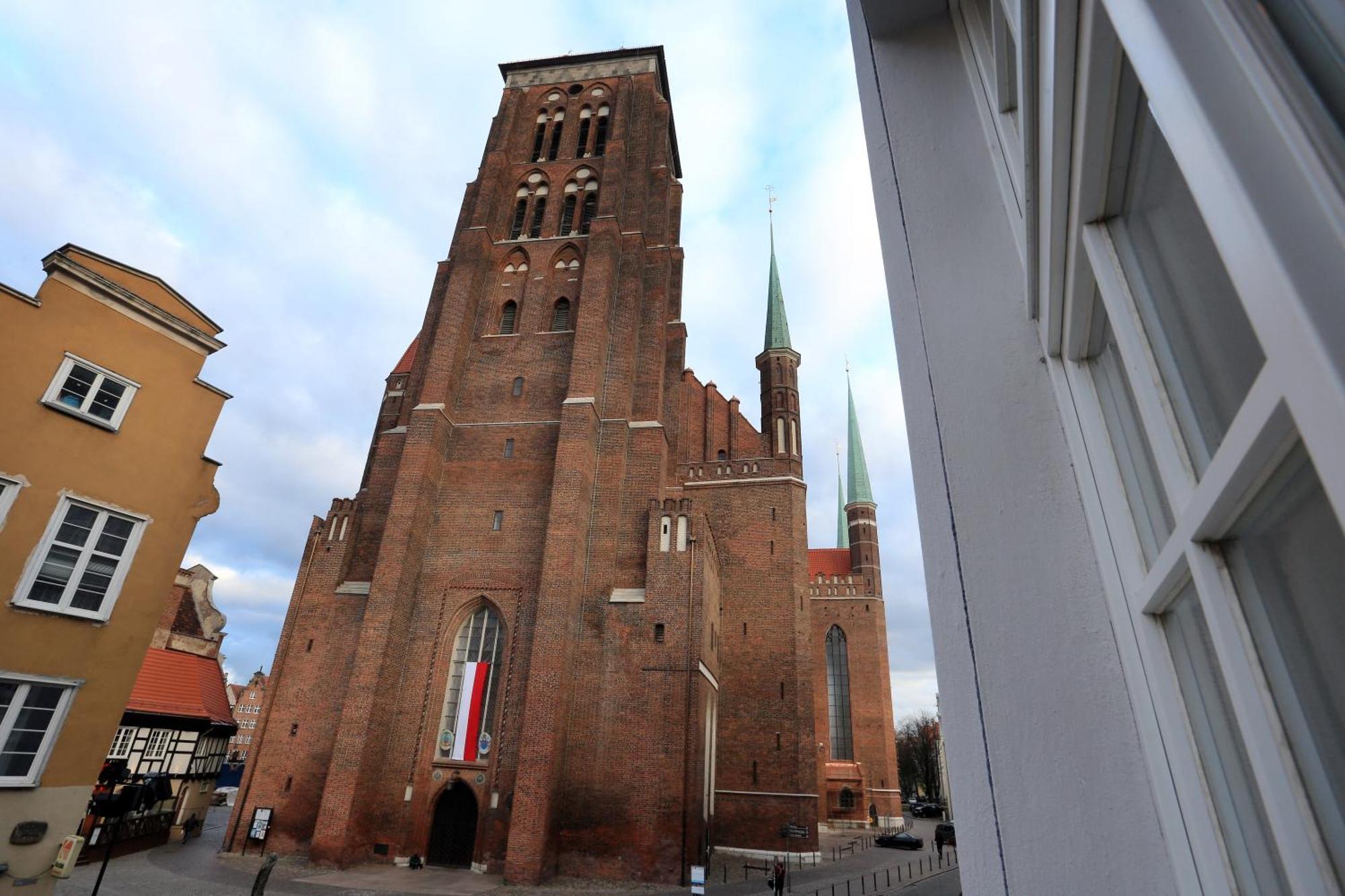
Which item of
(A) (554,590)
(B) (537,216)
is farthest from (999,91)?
(B) (537,216)

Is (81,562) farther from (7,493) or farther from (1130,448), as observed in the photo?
(1130,448)

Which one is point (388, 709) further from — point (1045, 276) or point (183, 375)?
point (1045, 276)

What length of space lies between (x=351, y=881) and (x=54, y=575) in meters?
9.34

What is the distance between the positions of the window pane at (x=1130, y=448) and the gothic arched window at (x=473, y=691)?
1686cm

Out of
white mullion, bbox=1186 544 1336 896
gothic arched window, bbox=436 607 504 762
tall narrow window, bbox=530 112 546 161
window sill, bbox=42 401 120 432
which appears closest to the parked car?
gothic arched window, bbox=436 607 504 762

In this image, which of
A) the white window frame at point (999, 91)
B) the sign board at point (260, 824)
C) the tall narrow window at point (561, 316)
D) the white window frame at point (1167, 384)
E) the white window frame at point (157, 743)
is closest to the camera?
the white window frame at point (1167, 384)

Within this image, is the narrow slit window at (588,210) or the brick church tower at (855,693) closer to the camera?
the narrow slit window at (588,210)

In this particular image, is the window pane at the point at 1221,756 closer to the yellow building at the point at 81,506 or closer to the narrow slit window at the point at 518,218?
the yellow building at the point at 81,506

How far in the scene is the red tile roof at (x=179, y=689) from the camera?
61.5 feet

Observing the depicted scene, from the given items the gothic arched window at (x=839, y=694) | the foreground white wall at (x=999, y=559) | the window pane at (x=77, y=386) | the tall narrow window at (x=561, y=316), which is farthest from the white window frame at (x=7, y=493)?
the gothic arched window at (x=839, y=694)

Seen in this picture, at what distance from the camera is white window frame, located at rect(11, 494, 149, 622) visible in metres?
7.32

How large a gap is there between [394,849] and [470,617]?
17.0ft

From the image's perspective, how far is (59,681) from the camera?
7.39m

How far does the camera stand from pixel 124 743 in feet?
57.4
